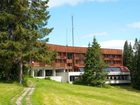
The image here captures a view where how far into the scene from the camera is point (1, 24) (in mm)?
58469

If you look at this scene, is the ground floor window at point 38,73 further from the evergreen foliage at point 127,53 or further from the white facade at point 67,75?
the evergreen foliage at point 127,53

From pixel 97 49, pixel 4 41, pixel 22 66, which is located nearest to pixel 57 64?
pixel 97 49

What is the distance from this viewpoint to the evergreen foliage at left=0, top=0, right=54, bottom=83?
56.1 meters

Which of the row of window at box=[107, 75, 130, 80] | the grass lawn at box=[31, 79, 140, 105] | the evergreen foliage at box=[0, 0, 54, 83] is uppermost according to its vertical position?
the evergreen foliage at box=[0, 0, 54, 83]

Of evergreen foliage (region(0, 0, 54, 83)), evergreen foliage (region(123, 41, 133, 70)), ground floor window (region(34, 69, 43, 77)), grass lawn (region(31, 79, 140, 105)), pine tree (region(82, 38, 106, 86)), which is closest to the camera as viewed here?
grass lawn (region(31, 79, 140, 105))

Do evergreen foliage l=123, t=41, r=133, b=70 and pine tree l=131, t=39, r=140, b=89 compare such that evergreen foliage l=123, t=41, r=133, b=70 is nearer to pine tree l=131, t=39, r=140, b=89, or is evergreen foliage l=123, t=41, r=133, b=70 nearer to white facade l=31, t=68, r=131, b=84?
white facade l=31, t=68, r=131, b=84

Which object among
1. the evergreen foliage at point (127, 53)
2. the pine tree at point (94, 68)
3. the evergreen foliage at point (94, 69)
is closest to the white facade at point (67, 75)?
the evergreen foliage at point (94, 69)

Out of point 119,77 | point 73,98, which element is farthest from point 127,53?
point 73,98

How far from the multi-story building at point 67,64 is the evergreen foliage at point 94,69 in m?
7.63

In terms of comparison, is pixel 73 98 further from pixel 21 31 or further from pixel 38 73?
pixel 38 73

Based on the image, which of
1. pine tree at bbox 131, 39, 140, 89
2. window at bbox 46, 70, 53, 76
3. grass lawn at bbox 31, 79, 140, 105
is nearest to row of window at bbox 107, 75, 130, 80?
pine tree at bbox 131, 39, 140, 89

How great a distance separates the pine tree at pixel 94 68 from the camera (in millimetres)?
85625

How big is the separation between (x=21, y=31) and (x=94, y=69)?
3433 cm

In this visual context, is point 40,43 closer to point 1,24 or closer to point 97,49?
point 1,24
